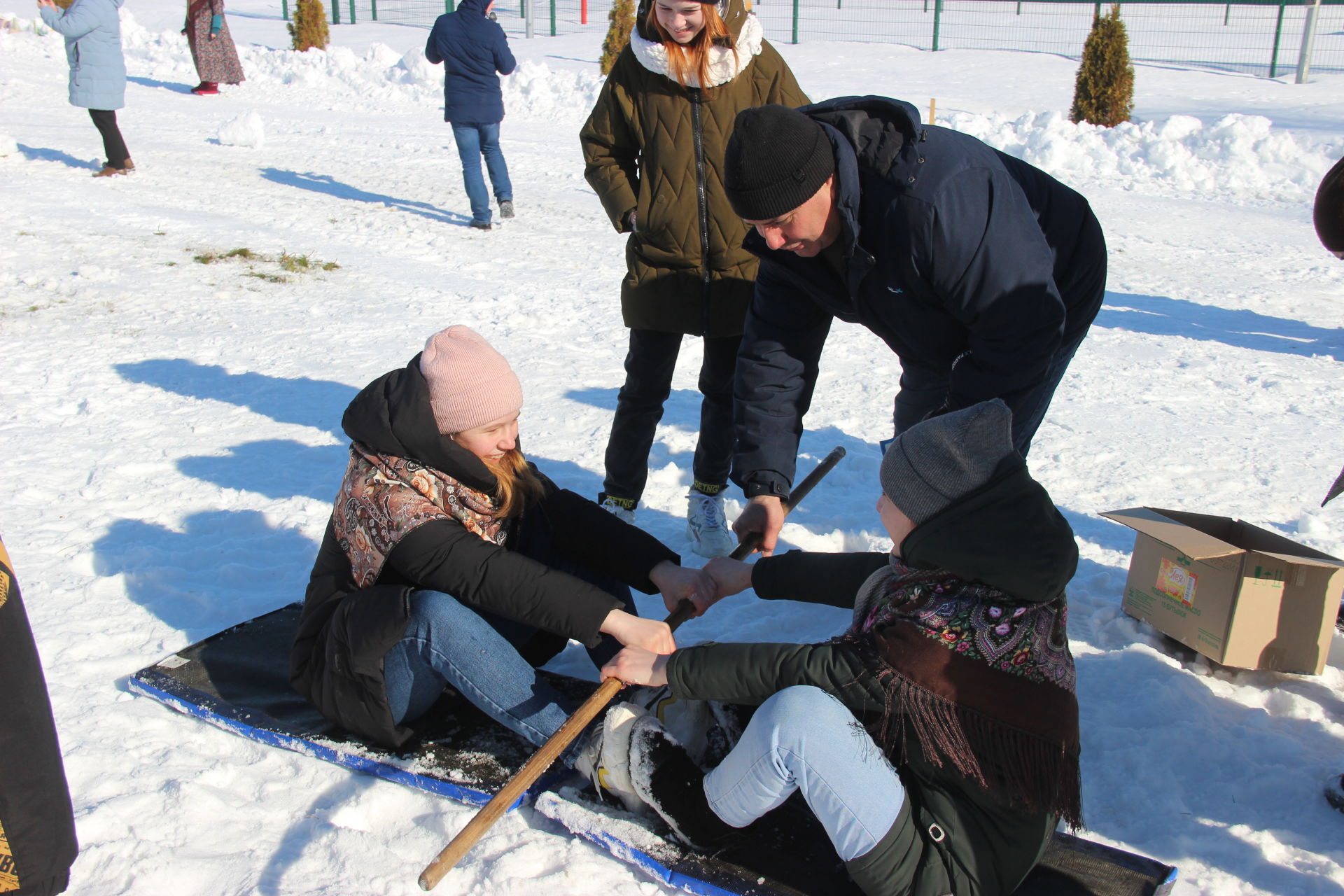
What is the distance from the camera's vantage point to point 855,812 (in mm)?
1826

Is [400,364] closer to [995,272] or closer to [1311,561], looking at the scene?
[995,272]

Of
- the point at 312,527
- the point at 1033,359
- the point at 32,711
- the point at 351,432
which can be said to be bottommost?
the point at 312,527

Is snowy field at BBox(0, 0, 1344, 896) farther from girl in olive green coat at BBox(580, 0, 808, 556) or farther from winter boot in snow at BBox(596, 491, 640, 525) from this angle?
girl in olive green coat at BBox(580, 0, 808, 556)

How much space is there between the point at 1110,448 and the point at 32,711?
3988 millimetres

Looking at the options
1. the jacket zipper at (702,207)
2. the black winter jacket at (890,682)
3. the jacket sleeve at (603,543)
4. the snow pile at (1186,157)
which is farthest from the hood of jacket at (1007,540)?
the snow pile at (1186,157)

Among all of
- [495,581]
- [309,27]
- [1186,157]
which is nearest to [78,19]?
[495,581]

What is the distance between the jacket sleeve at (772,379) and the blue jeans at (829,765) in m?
0.94

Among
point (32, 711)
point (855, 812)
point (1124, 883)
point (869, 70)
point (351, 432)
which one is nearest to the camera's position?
point (32, 711)

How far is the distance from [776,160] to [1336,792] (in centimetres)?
183

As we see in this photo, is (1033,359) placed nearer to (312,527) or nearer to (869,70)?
(312,527)

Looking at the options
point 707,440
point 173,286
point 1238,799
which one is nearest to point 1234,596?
point 1238,799

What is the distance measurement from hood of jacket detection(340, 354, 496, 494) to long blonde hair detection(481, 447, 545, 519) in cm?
11

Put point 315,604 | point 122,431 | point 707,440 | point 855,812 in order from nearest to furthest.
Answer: point 855,812 < point 315,604 < point 707,440 < point 122,431

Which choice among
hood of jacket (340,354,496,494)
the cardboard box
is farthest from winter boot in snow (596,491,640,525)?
the cardboard box
